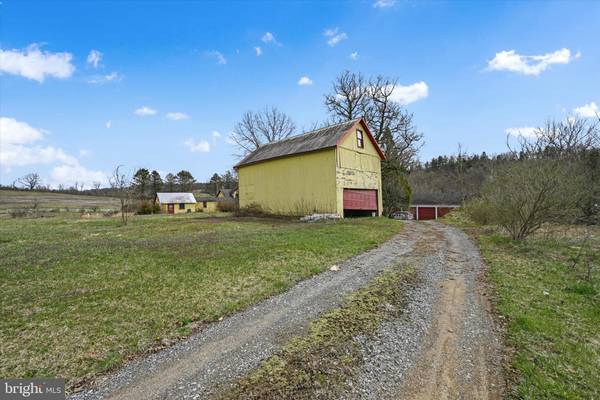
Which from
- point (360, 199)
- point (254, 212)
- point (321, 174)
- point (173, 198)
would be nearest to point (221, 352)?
point (321, 174)

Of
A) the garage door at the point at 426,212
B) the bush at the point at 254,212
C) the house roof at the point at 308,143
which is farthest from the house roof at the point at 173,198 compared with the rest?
the garage door at the point at 426,212

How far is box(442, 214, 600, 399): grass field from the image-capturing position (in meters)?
3.19

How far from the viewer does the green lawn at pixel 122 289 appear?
12.5ft

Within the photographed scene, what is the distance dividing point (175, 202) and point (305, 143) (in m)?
39.9

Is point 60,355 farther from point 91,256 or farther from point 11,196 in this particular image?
point 11,196

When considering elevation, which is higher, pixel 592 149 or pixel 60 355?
pixel 592 149

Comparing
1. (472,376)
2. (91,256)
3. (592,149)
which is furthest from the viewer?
(592,149)

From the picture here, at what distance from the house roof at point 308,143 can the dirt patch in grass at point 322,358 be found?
1381 cm

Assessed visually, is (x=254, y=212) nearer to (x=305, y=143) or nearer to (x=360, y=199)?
(x=305, y=143)

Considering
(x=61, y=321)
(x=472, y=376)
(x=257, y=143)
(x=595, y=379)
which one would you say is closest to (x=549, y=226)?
(x=595, y=379)

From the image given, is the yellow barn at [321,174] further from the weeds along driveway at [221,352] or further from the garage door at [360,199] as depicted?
the weeds along driveway at [221,352]

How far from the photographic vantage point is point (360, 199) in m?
20.1

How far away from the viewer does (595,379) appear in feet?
10.7

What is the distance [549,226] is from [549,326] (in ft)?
35.1
